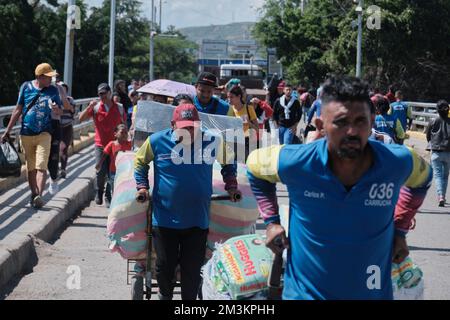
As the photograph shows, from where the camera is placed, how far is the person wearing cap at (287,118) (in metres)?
15.6

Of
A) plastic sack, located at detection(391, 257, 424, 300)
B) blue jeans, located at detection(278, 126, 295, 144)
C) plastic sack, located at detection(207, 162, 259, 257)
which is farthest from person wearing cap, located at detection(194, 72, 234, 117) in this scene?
blue jeans, located at detection(278, 126, 295, 144)

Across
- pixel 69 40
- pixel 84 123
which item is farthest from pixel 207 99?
pixel 84 123

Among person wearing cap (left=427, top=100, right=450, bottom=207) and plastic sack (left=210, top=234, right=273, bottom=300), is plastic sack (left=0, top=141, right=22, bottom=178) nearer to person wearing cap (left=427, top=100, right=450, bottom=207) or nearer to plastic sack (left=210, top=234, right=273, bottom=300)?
plastic sack (left=210, top=234, right=273, bottom=300)

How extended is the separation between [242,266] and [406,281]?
89cm

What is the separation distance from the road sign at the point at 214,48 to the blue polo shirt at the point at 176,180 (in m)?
90.5

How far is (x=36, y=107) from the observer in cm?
1067

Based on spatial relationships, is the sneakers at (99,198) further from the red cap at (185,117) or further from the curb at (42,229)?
the red cap at (185,117)

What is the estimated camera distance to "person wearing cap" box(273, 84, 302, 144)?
1558cm

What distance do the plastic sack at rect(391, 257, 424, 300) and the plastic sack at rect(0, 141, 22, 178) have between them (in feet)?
20.9

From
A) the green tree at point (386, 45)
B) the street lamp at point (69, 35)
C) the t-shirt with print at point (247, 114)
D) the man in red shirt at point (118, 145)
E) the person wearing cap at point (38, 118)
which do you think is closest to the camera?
the person wearing cap at point (38, 118)

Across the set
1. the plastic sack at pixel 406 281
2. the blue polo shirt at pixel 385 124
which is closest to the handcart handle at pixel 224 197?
the plastic sack at pixel 406 281

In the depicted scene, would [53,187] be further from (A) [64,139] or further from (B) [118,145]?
(A) [64,139]
